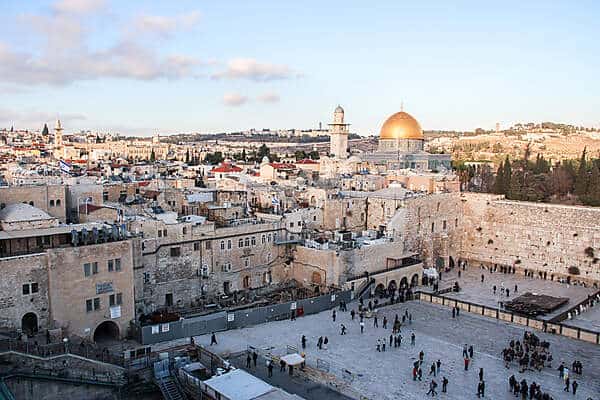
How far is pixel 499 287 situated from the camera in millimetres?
33531

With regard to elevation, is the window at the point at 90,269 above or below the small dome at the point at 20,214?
below

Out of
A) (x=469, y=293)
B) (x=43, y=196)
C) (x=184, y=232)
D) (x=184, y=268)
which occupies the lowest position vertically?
(x=469, y=293)

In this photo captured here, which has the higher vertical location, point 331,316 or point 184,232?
point 184,232

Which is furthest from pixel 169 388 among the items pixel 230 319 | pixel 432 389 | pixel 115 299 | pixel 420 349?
pixel 420 349

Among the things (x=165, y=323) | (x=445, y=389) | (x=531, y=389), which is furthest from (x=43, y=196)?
(x=531, y=389)

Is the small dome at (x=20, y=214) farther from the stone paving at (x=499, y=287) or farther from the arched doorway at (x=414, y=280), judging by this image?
the stone paving at (x=499, y=287)

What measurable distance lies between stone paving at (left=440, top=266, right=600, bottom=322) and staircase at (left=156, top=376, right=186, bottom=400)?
58.5 ft

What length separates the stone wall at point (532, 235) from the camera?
36.0 metres

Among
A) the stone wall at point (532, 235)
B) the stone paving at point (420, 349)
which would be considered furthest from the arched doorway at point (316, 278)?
the stone wall at point (532, 235)

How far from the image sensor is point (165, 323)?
2155 cm

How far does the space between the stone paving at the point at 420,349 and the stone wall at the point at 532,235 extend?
1361cm

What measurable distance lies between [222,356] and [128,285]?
4.46 meters

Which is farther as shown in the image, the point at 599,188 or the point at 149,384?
the point at 599,188

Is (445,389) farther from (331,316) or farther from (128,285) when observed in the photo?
(128,285)
